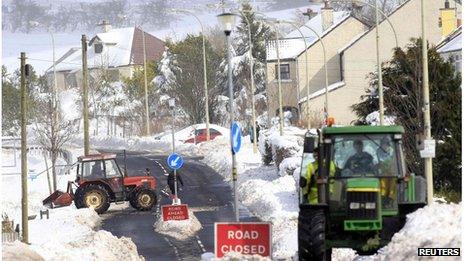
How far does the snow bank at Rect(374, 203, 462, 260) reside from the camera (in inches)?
613

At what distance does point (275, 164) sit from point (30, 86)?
2832 inches

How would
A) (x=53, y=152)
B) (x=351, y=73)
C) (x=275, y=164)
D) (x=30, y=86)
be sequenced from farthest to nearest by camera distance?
(x=30, y=86) → (x=351, y=73) → (x=53, y=152) → (x=275, y=164)

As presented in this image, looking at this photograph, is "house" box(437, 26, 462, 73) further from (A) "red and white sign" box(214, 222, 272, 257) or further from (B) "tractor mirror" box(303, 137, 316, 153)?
(B) "tractor mirror" box(303, 137, 316, 153)

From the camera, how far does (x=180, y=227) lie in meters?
33.6

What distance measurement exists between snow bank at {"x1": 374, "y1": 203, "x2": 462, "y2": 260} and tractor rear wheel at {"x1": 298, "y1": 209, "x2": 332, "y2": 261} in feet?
3.54

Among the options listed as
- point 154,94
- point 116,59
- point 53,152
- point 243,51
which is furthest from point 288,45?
point 116,59

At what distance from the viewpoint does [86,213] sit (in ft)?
123

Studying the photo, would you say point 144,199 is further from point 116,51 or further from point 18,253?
point 116,51

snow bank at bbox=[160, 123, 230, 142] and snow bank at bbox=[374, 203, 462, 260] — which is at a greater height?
snow bank at bbox=[160, 123, 230, 142]

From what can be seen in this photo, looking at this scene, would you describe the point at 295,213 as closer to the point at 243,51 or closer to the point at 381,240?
the point at 381,240

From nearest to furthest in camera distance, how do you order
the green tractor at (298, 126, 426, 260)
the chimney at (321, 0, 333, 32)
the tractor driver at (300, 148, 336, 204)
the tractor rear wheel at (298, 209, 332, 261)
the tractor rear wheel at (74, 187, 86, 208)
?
the tractor rear wheel at (298, 209, 332, 261), the green tractor at (298, 126, 426, 260), the tractor driver at (300, 148, 336, 204), the tractor rear wheel at (74, 187, 86, 208), the chimney at (321, 0, 333, 32)

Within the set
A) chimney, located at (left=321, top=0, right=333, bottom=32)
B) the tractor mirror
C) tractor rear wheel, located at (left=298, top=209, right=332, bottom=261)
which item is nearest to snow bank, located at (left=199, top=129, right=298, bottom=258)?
tractor rear wheel, located at (left=298, top=209, right=332, bottom=261)

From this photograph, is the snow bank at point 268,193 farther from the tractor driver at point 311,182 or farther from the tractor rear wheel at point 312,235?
the tractor rear wheel at point 312,235

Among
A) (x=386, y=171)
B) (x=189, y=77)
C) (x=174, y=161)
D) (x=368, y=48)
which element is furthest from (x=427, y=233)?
(x=189, y=77)
